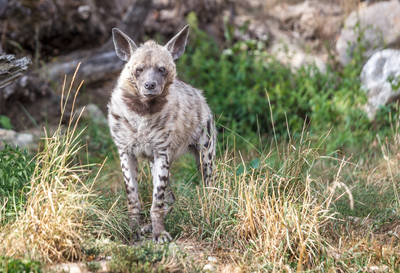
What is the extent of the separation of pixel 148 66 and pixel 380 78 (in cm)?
496

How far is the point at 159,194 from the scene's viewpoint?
17.7 ft

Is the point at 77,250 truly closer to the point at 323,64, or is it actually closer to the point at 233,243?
the point at 233,243

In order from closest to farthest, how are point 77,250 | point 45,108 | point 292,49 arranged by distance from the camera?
point 77,250
point 45,108
point 292,49

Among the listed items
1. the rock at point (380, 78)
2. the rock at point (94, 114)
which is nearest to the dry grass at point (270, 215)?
the rock at point (380, 78)

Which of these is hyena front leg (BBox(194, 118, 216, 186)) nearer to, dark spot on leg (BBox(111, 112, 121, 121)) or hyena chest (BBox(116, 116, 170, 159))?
hyena chest (BBox(116, 116, 170, 159))

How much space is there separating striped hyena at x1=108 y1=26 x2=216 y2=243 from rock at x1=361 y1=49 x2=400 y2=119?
4112 mm

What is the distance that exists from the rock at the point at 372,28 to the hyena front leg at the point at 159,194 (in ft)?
17.6

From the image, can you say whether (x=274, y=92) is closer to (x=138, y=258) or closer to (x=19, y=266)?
(x=138, y=258)

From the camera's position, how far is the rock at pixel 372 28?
9820 mm

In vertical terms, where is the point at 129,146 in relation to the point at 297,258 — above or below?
above

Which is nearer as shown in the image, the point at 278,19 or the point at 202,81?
the point at 202,81

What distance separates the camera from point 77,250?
4590 mm

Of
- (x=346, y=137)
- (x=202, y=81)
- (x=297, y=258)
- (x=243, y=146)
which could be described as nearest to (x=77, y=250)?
(x=297, y=258)

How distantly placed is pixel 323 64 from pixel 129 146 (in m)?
6.00
